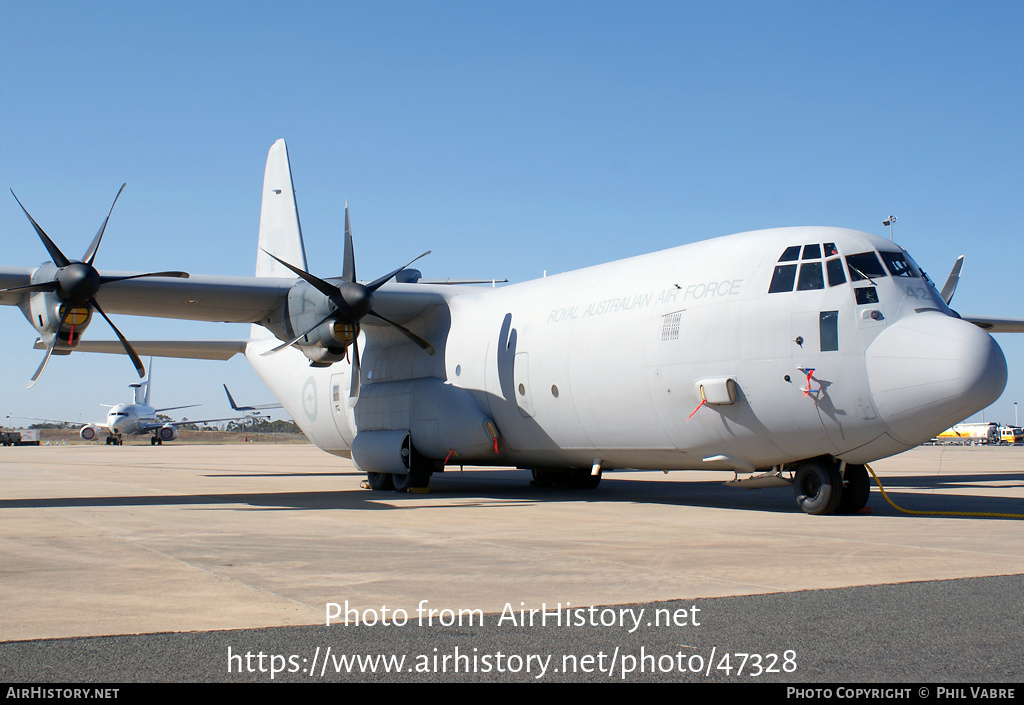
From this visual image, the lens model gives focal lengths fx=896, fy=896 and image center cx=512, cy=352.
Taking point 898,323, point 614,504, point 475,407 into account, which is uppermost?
point 898,323

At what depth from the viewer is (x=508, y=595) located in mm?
6469

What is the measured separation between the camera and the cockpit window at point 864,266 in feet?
39.8

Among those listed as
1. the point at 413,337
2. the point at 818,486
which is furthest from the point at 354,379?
the point at 818,486

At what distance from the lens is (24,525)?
11.1 meters

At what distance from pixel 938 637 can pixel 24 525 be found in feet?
34.2

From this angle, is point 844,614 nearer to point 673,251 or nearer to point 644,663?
point 644,663

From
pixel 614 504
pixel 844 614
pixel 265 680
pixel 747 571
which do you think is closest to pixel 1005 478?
pixel 614 504

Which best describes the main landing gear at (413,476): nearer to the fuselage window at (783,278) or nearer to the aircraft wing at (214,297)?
the aircraft wing at (214,297)

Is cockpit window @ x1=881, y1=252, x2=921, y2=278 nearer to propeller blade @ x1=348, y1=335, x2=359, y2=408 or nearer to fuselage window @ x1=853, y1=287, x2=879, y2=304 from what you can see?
fuselage window @ x1=853, y1=287, x2=879, y2=304

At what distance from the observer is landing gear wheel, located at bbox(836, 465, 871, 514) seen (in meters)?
12.6

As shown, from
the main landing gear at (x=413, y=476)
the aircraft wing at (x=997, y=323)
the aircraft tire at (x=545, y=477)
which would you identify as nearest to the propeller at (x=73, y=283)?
the main landing gear at (x=413, y=476)

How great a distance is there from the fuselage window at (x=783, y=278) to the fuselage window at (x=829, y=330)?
67 centimetres

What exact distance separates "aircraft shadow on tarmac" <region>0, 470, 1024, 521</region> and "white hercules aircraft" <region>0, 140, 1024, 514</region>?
0.81m

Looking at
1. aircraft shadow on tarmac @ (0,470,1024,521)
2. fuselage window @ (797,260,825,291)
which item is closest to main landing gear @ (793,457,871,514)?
aircraft shadow on tarmac @ (0,470,1024,521)
